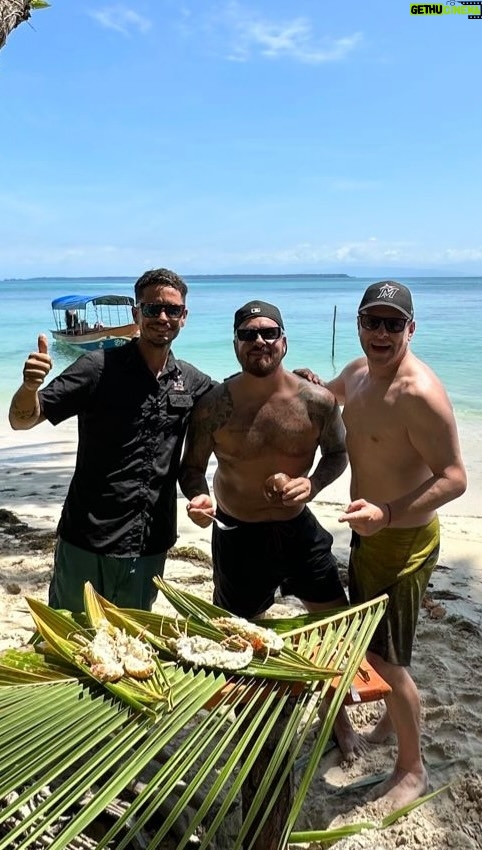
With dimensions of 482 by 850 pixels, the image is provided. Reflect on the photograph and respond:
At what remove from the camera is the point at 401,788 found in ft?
9.66

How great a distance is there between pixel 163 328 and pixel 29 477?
6559 mm

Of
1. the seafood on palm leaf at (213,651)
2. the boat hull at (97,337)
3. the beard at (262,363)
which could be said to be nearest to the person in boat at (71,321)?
→ the boat hull at (97,337)

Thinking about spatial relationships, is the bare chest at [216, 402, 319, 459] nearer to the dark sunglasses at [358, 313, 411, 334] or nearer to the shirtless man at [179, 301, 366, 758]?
the shirtless man at [179, 301, 366, 758]

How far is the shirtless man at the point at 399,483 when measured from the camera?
271 cm

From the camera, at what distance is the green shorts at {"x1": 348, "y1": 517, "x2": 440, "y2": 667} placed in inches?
112

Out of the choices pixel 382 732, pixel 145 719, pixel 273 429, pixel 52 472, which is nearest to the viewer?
pixel 145 719

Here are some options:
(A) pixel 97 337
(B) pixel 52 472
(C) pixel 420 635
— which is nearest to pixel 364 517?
(C) pixel 420 635

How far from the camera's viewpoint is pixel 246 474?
3307 millimetres

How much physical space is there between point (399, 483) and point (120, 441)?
1318mm

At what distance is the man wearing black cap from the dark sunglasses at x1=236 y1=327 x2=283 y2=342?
1.33 feet

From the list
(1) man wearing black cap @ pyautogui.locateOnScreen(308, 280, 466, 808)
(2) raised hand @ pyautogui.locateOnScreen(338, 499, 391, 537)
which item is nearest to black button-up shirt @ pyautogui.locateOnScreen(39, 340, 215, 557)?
(1) man wearing black cap @ pyautogui.locateOnScreen(308, 280, 466, 808)

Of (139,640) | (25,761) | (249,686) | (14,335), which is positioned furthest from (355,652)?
(14,335)

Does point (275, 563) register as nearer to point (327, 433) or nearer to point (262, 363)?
point (327, 433)

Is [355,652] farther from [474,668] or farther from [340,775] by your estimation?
[474,668]
